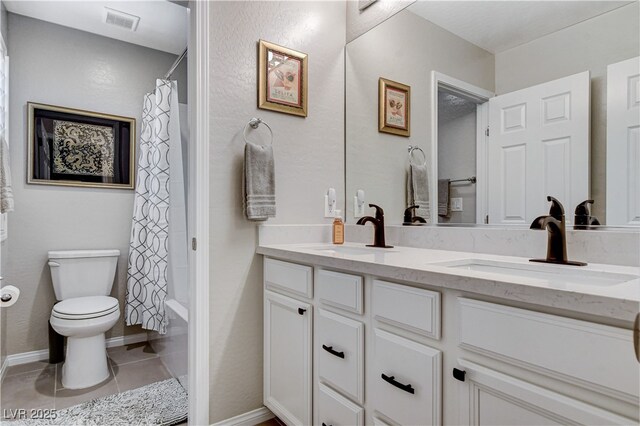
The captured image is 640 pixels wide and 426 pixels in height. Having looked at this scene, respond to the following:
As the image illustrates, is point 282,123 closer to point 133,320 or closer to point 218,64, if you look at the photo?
point 218,64

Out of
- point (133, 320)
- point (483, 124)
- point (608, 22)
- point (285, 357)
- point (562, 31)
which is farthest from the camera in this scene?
point (133, 320)

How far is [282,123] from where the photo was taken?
70.8 inches

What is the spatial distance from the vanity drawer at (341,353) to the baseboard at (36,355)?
2113 mm

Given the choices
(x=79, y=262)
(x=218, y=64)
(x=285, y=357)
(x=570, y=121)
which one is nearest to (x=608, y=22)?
(x=570, y=121)

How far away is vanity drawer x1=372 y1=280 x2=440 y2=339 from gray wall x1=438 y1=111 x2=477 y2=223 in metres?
0.64

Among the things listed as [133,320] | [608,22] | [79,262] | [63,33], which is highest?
[63,33]

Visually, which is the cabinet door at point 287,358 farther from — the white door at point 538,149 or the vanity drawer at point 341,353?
the white door at point 538,149

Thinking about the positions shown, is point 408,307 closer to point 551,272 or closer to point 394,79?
point 551,272

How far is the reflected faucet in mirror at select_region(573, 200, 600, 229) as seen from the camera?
3.69 ft

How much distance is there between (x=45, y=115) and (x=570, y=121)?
3.10 meters

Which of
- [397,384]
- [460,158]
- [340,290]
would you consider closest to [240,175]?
[340,290]

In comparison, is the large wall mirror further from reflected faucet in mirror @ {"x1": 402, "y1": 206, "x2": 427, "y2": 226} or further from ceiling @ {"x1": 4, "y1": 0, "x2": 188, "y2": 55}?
ceiling @ {"x1": 4, "y1": 0, "x2": 188, "y2": 55}

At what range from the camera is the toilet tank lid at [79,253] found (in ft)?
7.78

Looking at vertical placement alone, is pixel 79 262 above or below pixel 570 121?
below
